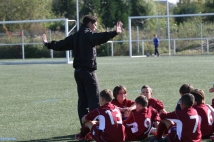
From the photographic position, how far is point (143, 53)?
144 feet

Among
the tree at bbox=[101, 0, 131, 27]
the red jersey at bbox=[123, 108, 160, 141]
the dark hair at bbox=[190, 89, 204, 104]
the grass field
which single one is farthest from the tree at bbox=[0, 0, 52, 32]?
the dark hair at bbox=[190, 89, 204, 104]

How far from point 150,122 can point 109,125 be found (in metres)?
0.84

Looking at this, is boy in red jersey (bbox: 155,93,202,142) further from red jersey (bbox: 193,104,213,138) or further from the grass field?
the grass field

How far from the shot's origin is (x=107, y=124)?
7.97 meters

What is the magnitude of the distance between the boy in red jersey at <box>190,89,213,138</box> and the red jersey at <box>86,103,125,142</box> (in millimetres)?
1182

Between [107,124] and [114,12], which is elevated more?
[114,12]

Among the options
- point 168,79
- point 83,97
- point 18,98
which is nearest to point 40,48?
point 168,79

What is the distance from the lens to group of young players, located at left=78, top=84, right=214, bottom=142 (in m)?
7.67

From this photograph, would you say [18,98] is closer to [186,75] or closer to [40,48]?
[186,75]

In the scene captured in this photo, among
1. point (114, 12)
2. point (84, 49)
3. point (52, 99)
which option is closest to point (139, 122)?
point (84, 49)

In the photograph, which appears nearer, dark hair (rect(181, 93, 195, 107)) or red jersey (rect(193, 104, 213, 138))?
dark hair (rect(181, 93, 195, 107))

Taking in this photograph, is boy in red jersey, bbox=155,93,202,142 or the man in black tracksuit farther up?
the man in black tracksuit

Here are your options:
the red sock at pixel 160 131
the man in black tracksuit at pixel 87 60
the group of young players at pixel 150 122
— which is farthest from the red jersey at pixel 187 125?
the man in black tracksuit at pixel 87 60

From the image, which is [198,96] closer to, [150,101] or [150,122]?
[150,122]
